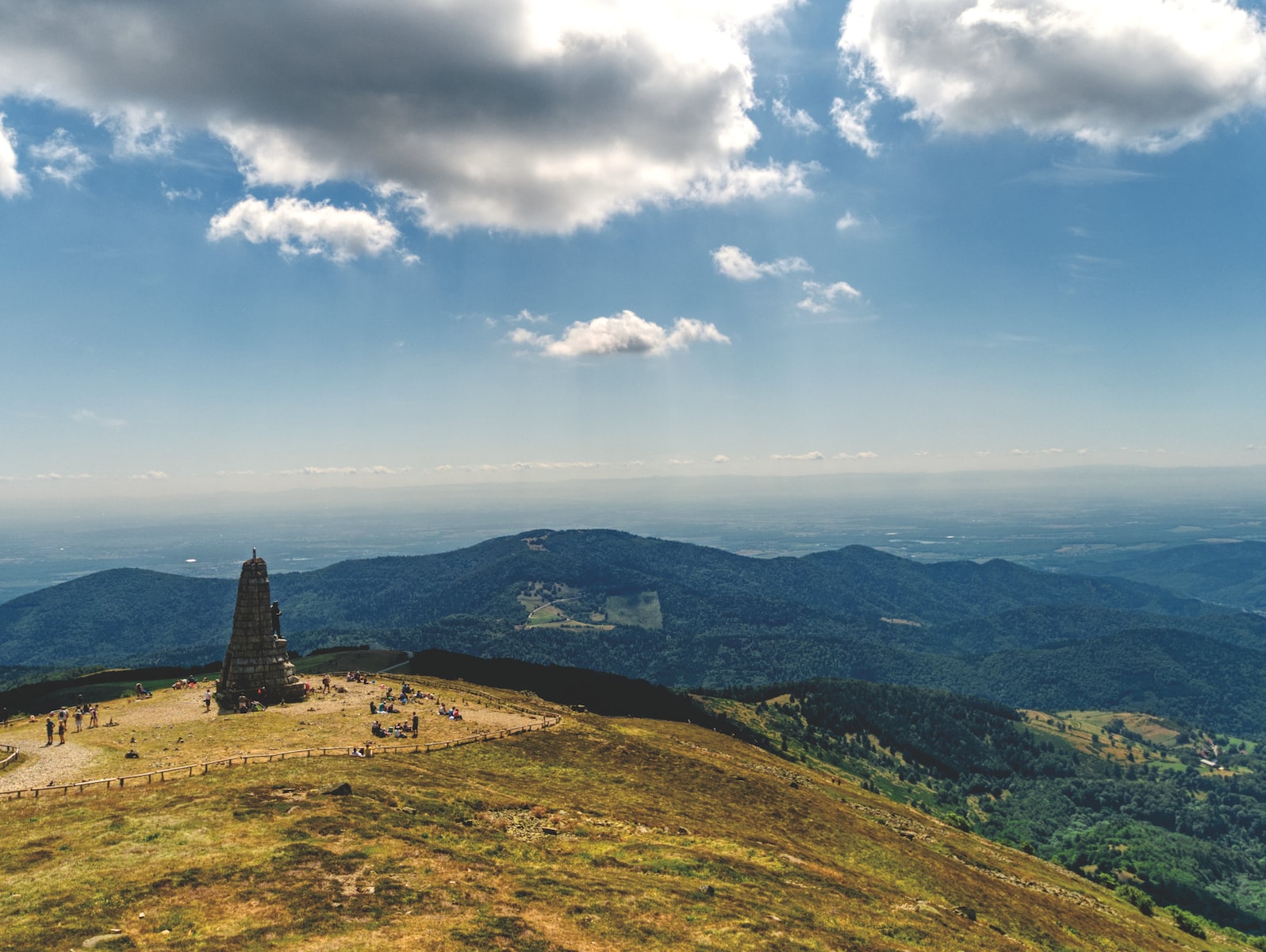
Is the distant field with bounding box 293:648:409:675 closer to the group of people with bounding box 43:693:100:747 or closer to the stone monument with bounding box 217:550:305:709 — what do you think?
the stone monument with bounding box 217:550:305:709

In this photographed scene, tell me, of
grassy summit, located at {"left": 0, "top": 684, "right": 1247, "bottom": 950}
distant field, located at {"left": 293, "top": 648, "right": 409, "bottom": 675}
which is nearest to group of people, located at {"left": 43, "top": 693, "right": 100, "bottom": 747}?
grassy summit, located at {"left": 0, "top": 684, "right": 1247, "bottom": 950}

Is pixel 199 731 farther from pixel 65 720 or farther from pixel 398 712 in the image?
pixel 398 712

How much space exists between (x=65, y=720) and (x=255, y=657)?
52.3 ft

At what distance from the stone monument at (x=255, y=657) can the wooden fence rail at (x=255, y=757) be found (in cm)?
1984

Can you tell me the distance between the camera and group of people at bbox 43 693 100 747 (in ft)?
175

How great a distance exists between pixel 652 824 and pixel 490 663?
120m

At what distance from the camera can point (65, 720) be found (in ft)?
189

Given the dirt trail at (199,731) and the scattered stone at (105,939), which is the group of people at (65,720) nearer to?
the dirt trail at (199,731)

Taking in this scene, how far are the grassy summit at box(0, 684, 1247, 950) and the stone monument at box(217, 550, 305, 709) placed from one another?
324 inches

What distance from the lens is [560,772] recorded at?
5425 centimetres

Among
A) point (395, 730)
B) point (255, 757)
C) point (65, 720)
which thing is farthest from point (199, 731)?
point (395, 730)

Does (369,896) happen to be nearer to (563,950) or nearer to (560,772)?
(563,950)

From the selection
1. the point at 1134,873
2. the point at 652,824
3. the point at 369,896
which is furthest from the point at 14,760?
the point at 1134,873

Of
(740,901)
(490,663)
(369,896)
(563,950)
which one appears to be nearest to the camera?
(563,950)
